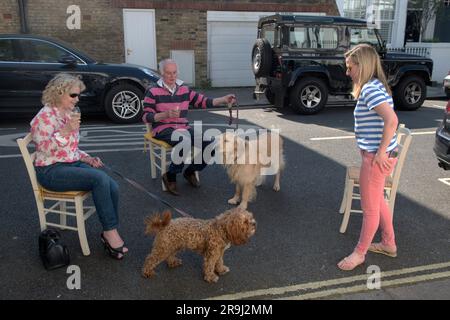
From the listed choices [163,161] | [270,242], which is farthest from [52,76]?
[270,242]

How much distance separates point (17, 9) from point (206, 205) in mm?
10768

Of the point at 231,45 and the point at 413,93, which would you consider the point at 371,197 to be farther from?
the point at 231,45

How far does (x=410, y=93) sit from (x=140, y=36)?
8291 millimetres

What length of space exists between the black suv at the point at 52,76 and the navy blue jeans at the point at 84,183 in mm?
5417

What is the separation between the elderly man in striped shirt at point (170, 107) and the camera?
4949 millimetres

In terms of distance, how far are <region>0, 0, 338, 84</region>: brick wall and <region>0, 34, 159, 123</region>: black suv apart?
14.6 feet

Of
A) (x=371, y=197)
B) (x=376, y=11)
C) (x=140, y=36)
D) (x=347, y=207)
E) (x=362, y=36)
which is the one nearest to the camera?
(x=371, y=197)

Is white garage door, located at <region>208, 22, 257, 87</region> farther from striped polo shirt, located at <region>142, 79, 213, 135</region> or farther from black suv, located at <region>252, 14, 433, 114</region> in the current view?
striped polo shirt, located at <region>142, 79, 213, 135</region>

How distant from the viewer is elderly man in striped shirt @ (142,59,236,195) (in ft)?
16.2

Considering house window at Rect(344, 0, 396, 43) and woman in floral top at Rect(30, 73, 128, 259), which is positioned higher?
house window at Rect(344, 0, 396, 43)

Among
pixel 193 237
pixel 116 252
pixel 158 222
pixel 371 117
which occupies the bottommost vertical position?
pixel 116 252

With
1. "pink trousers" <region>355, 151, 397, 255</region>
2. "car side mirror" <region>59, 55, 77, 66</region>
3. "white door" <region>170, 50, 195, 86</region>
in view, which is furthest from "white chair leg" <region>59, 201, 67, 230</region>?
"white door" <region>170, 50, 195, 86</region>

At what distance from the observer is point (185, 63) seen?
14.0 m

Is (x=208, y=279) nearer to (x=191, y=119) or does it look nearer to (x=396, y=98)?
(x=191, y=119)
